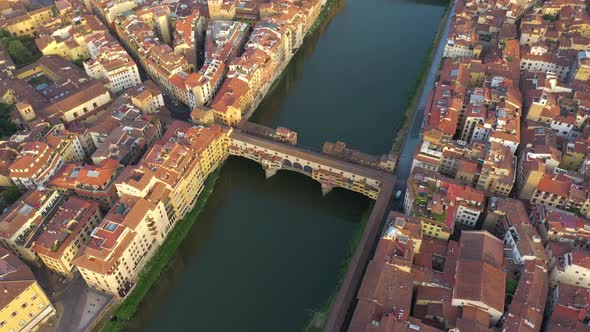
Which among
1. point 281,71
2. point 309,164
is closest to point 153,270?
point 309,164

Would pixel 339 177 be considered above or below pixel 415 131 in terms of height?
below

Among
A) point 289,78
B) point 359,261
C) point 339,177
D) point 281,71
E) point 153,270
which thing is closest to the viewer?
point 359,261

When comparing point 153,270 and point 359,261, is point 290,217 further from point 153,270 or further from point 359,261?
point 153,270

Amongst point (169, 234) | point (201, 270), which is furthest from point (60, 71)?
point (201, 270)

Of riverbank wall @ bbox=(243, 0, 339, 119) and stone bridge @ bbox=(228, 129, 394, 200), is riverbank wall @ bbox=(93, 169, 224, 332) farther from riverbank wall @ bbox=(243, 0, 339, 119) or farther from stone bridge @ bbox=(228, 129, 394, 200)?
riverbank wall @ bbox=(243, 0, 339, 119)

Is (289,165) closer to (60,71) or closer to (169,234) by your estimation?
(169,234)

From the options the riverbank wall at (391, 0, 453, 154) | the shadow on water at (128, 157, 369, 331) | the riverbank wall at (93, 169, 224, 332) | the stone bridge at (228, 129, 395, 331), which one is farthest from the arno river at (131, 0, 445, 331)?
the stone bridge at (228, 129, 395, 331)
